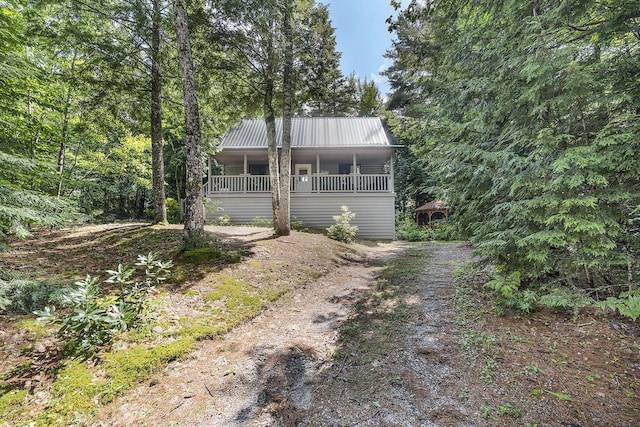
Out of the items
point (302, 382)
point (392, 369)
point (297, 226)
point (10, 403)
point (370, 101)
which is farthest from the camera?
point (370, 101)

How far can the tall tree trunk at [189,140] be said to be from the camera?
589cm

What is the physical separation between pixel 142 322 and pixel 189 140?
3764 mm

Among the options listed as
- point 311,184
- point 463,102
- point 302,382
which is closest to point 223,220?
point 311,184

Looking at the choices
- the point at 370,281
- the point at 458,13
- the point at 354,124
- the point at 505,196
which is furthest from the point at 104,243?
the point at 354,124

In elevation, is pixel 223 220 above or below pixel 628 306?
above

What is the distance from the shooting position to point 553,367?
9.12 feet

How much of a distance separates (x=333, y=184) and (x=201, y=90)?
7.28 m

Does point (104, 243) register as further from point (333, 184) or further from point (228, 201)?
point (333, 184)

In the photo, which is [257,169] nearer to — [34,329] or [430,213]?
[430,213]

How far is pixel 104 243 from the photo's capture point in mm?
7297

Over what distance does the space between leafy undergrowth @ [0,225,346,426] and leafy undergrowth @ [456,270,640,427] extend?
3.19 meters

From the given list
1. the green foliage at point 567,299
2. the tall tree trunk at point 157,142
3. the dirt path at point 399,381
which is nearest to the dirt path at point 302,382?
the dirt path at point 399,381

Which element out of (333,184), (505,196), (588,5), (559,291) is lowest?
(559,291)

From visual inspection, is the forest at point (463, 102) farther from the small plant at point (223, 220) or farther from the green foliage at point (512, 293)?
the small plant at point (223, 220)
